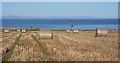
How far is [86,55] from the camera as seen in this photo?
1938cm

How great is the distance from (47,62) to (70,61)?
125cm

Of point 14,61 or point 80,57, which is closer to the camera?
point 14,61

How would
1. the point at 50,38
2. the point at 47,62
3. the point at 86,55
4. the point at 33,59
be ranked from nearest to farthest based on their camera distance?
the point at 47,62 → the point at 33,59 → the point at 86,55 → the point at 50,38

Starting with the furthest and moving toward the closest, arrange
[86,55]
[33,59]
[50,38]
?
1. [50,38]
2. [86,55]
3. [33,59]

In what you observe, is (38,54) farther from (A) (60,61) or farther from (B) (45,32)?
(B) (45,32)

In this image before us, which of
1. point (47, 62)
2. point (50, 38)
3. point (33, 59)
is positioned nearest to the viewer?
point (47, 62)

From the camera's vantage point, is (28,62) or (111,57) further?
(111,57)

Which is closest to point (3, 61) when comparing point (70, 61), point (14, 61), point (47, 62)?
point (14, 61)

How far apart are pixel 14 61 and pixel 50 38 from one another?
17.5 meters

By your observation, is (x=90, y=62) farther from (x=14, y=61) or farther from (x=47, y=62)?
(x=14, y=61)

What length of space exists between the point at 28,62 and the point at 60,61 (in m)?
1.55

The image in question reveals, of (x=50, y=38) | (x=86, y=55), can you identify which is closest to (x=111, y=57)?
(x=86, y=55)

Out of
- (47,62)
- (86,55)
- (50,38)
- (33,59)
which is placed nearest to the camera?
(47,62)

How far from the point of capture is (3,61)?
16922 millimetres
